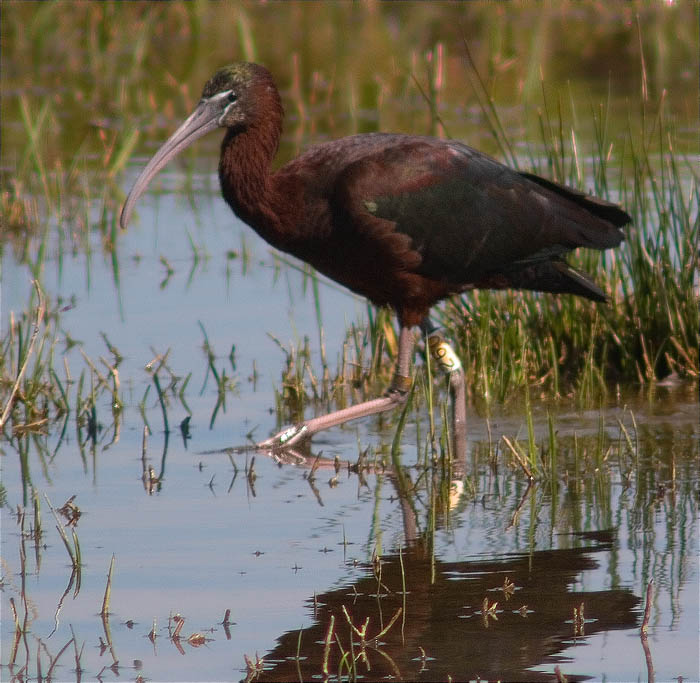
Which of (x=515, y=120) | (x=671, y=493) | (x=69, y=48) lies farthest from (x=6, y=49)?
(x=671, y=493)

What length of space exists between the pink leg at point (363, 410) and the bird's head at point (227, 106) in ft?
3.43

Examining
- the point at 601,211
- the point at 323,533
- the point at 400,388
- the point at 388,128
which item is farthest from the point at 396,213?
the point at 388,128

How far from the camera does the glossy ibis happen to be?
5.61m

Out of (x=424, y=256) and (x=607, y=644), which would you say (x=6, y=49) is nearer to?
(x=424, y=256)

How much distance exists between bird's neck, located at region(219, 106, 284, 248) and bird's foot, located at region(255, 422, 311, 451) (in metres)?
0.70

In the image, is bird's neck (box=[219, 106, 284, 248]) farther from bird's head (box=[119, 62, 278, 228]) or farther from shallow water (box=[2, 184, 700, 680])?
shallow water (box=[2, 184, 700, 680])

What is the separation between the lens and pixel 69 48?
590 inches

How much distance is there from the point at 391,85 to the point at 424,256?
800 cm

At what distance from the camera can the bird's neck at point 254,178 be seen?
5.62 meters

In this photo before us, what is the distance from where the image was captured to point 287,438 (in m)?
5.63

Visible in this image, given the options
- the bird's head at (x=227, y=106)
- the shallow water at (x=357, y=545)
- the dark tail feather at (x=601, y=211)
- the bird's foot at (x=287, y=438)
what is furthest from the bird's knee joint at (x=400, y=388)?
the bird's head at (x=227, y=106)

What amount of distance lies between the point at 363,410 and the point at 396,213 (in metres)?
0.79

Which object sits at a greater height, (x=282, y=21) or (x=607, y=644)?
(x=282, y=21)

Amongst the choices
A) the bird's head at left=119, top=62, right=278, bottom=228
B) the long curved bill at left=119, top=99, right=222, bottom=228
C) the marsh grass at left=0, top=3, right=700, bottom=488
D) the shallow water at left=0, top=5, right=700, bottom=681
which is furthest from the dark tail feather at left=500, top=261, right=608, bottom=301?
the long curved bill at left=119, top=99, right=222, bottom=228
